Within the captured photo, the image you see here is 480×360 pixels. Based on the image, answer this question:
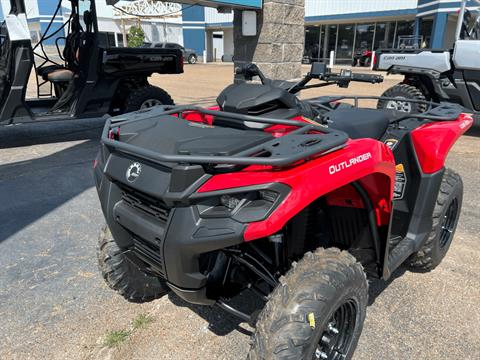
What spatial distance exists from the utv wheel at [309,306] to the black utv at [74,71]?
19.1 feet

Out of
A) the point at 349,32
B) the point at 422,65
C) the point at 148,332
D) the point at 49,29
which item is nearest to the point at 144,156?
the point at 148,332

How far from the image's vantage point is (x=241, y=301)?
2633 millimetres

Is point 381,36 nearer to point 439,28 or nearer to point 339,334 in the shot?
point 439,28

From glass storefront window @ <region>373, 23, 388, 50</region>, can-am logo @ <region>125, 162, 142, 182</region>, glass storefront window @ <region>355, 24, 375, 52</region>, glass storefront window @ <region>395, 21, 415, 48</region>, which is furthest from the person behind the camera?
glass storefront window @ <region>355, 24, 375, 52</region>

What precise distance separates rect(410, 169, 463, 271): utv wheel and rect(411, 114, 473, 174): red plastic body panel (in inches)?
13.1

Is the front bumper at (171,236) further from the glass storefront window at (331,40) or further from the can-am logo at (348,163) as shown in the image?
the glass storefront window at (331,40)

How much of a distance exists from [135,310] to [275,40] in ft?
21.1

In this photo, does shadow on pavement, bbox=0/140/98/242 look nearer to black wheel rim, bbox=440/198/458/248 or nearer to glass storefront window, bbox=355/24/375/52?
black wheel rim, bbox=440/198/458/248

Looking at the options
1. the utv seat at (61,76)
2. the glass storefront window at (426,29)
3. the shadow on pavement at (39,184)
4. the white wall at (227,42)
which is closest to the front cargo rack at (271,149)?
the shadow on pavement at (39,184)

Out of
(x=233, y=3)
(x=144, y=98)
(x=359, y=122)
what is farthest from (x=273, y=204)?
(x=233, y=3)

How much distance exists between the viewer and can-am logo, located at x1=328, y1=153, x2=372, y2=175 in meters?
1.62

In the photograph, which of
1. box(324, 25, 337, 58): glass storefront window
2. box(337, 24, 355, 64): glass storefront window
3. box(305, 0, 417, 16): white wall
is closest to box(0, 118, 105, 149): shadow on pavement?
box(305, 0, 417, 16): white wall

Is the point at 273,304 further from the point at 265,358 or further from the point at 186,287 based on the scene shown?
the point at 186,287

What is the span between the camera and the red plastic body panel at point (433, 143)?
2.47m
